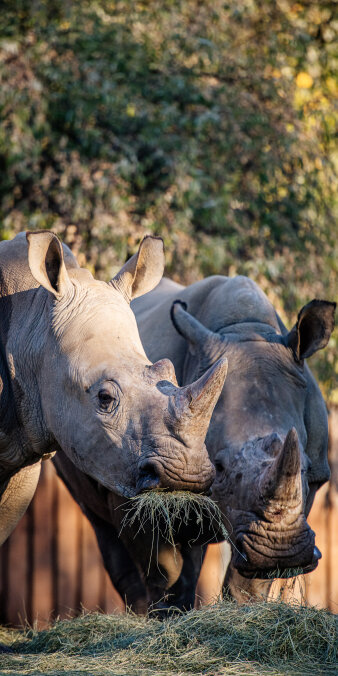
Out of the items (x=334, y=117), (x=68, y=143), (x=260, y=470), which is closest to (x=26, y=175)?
(x=68, y=143)

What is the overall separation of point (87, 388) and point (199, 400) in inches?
20.2

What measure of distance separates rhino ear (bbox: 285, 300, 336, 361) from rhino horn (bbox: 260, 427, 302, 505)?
100 cm

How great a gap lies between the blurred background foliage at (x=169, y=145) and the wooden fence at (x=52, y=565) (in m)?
2.81

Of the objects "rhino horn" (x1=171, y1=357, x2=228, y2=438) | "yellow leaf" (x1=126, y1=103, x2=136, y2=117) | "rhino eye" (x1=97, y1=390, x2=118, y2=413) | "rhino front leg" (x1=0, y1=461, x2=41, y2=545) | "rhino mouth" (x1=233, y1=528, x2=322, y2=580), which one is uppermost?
"rhino horn" (x1=171, y1=357, x2=228, y2=438)

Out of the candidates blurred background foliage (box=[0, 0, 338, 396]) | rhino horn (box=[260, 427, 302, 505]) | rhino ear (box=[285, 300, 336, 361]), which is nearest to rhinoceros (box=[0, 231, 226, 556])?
rhino horn (box=[260, 427, 302, 505])

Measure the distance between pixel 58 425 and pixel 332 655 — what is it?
1460 millimetres

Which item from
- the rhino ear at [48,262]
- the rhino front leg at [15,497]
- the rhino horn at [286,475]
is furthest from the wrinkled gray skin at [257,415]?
the rhino ear at [48,262]

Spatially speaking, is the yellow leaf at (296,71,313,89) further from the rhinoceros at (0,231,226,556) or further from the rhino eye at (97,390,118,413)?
the rhino eye at (97,390,118,413)

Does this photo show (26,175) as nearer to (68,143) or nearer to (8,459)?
(68,143)

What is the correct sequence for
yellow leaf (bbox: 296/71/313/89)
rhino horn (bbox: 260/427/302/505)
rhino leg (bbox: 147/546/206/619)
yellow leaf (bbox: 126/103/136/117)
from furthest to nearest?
yellow leaf (bbox: 296/71/313/89), yellow leaf (bbox: 126/103/136/117), rhino leg (bbox: 147/546/206/619), rhino horn (bbox: 260/427/302/505)

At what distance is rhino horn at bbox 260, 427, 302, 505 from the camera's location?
4.17 m

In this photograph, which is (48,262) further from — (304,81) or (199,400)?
(304,81)

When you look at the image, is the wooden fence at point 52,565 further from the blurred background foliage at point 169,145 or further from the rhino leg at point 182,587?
the blurred background foliage at point 169,145

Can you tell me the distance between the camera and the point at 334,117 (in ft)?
36.6
